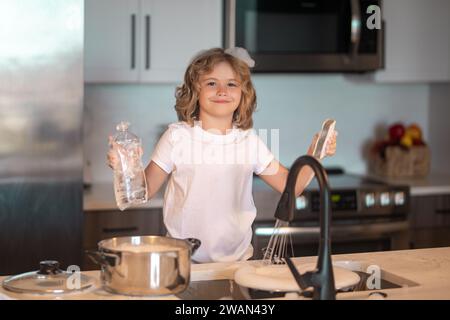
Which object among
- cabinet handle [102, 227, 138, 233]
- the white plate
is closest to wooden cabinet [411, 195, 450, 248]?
cabinet handle [102, 227, 138, 233]

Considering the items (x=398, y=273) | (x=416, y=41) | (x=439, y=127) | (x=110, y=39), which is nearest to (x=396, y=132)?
(x=439, y=127)

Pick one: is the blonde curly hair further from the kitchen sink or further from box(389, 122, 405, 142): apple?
box(389, 122, 405, 142): apple

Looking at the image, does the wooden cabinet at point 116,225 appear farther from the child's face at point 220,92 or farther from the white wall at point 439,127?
the white wall at point 439,127

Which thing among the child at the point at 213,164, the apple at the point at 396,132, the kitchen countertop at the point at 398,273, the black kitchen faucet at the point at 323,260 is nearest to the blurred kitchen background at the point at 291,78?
the apple at the point at 396,132

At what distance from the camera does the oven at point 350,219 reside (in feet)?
10.6

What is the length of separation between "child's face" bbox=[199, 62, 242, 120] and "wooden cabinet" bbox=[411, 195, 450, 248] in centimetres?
152

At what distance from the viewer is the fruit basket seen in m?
3.82

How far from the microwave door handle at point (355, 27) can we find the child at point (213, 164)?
1260mm

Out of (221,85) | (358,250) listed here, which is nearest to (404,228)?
(358,250)

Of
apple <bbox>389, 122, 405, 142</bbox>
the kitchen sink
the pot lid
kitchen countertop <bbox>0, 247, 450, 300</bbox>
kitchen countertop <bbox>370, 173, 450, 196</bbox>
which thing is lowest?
the kitchen sink

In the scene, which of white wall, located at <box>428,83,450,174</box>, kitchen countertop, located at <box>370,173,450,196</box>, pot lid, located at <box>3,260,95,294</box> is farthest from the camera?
white wall, located at <box>428,83,450,174</box>

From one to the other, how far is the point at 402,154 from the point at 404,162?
1.6 inches

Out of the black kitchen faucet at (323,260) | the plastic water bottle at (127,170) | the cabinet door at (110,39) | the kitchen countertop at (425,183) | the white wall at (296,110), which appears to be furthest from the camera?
the white wall at (296,110)
